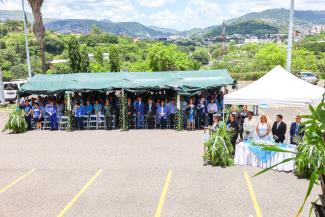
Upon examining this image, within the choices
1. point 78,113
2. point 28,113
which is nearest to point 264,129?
point 78,113

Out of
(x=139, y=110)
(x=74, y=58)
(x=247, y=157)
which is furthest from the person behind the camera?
(x=74, y=58)

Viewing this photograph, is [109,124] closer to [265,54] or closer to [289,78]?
[289,78]

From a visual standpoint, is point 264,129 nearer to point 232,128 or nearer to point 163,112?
point 232,128

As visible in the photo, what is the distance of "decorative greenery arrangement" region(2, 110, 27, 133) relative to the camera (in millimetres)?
18953

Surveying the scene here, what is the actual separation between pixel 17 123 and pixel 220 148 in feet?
36.8

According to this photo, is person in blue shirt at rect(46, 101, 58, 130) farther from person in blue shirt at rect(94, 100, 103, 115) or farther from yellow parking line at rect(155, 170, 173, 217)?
yellow parking line at rect(155, 170, 173, 217)

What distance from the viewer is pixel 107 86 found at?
1927 cm

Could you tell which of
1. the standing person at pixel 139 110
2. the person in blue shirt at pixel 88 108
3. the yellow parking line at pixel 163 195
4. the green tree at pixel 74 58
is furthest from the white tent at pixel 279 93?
the green tree at pixel 74 58

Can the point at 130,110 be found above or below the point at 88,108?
below

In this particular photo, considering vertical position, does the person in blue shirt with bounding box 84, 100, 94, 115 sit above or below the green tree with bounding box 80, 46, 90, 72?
below

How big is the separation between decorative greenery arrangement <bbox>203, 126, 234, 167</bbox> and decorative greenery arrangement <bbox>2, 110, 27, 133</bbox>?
10.6 m

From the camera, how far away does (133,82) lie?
19.3 m

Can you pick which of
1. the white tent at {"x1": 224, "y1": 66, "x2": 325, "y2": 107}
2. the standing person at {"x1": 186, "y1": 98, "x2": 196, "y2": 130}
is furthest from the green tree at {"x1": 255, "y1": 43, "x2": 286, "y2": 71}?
the white tent at {"x1": 224, "y1": 66, "x2": 325, "y2": 107}

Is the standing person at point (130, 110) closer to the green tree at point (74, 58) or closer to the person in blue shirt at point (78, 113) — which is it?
the person in blue shirt at point (78, 113)
